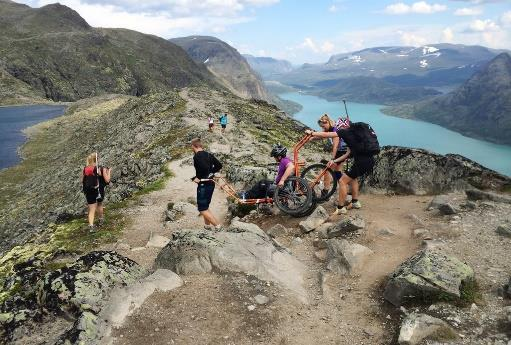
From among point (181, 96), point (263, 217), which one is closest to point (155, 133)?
point (181, 96)

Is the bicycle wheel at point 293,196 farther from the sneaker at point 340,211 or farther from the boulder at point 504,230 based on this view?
the boulder at point 504,230

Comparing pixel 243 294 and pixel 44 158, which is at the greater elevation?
pixel 243 294

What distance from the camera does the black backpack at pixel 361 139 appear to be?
14945 millimetres

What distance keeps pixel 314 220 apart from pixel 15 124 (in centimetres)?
13441

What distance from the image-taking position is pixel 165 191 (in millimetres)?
26766

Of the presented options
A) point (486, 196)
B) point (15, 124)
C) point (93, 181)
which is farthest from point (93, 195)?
point (15, 124)

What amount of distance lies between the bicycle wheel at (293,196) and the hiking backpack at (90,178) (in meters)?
7.93

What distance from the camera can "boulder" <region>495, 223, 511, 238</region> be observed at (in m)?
13.3

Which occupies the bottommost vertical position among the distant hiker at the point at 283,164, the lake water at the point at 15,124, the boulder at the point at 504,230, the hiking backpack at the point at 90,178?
the lake water at the point at 15,124

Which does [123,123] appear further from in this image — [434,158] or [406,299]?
[406,299]

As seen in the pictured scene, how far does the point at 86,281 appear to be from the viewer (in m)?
10.6

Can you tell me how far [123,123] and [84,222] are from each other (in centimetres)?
4677

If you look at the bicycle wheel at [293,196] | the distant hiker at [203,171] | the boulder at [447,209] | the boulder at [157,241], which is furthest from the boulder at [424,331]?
the boulder at [157,241]

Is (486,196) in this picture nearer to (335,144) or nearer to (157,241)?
(335,144)
